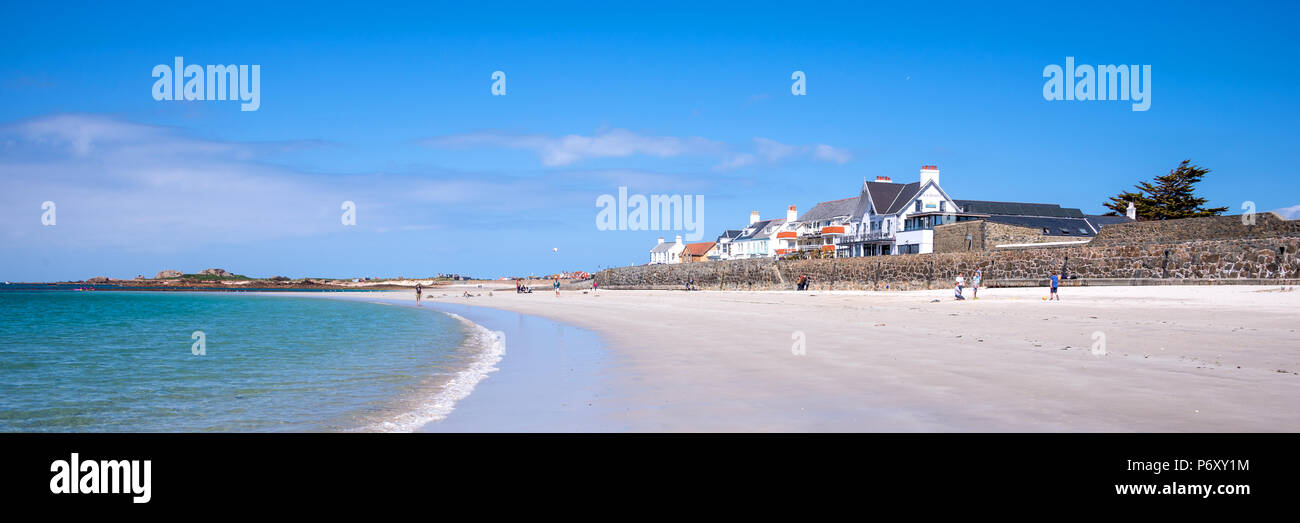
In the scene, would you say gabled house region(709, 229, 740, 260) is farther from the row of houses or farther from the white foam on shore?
the white foam on shore

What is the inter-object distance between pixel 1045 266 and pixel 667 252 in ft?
313

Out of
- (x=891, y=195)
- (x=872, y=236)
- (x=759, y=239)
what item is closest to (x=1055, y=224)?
(x=891, y=195)

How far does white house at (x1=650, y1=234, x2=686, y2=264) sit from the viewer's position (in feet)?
416

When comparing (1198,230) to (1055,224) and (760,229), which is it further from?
(760,229)

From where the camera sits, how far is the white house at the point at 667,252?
127 metres

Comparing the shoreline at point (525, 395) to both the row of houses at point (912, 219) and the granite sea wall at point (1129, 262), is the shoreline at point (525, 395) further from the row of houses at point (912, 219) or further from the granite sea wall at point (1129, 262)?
the row of houses at point (912, 219)

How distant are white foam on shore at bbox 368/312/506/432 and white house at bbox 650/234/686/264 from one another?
352 feet

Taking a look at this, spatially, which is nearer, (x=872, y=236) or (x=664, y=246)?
(x=872, y=236)

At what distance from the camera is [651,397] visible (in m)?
8.60

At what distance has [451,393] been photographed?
989cm

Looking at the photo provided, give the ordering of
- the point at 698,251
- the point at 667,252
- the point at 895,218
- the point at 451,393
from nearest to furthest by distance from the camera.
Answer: the point at 451,393
the point at 895,218
the point at 698,251
the point at 667,252
